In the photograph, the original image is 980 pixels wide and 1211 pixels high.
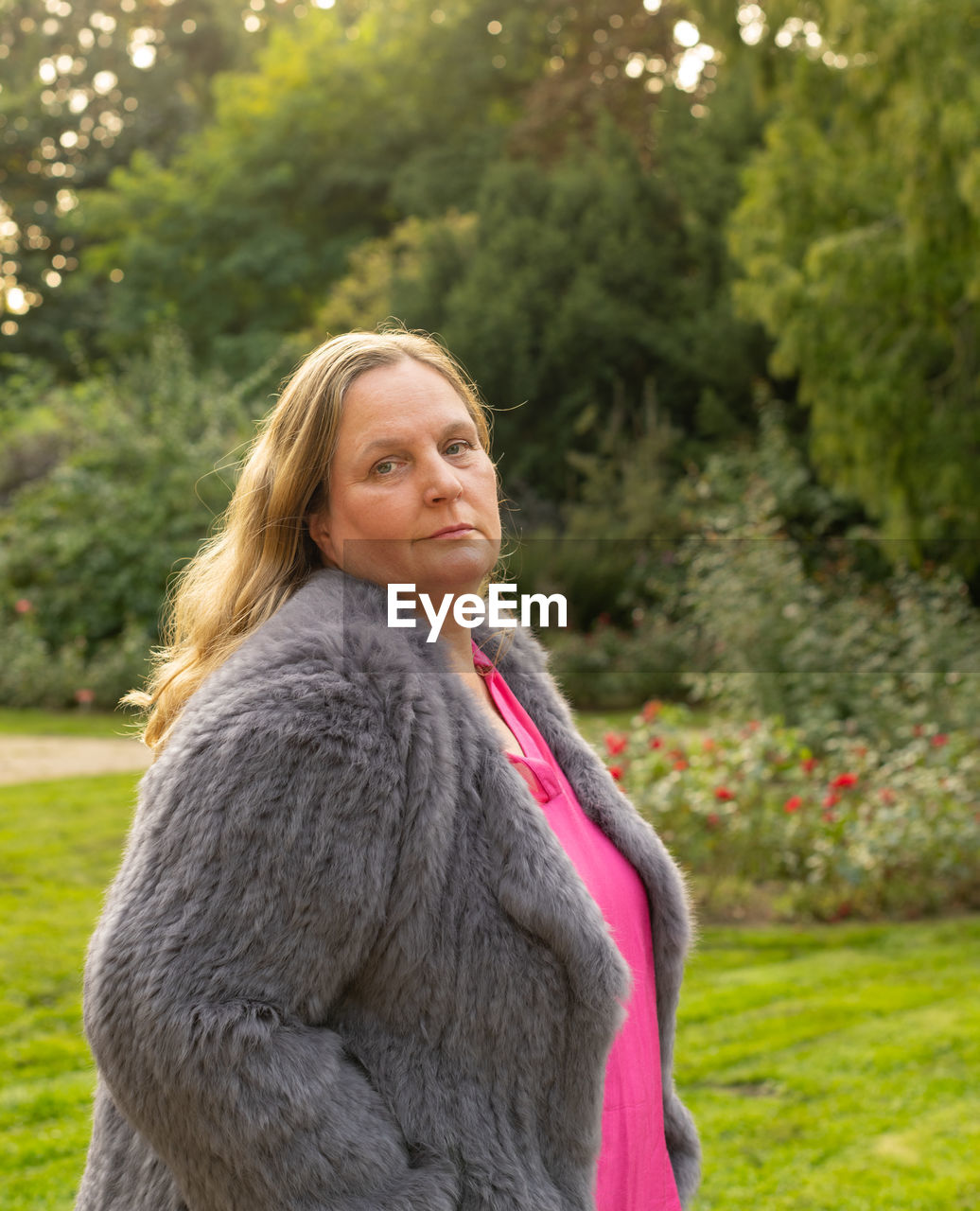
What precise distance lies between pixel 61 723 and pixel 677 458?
27.7 ft

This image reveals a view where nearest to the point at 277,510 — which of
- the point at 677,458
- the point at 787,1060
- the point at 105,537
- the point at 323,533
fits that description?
the point at 323,533

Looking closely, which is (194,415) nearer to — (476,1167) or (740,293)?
(740,293)

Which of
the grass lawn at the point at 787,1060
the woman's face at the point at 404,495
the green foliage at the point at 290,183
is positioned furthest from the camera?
the green foliage at the point at 290,183

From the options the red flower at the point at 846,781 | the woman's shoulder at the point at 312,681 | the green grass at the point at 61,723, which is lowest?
the green grass at the point at 61,723

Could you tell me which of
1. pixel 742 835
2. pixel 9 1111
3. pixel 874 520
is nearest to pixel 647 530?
pixel 874 520

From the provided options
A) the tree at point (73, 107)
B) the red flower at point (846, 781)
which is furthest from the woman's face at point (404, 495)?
the tree at point (73, 107)

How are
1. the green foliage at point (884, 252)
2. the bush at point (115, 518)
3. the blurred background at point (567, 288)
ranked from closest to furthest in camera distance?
the green foliage at point (884, 252), the blurred background at point (567, 288), the bush at point (115, 518)

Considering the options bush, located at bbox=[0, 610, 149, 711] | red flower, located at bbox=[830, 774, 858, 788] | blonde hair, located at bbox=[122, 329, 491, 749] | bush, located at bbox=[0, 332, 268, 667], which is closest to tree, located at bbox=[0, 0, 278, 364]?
bush, located at bbox=[0, 332, 268, 667]

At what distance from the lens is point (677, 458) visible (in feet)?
51.4

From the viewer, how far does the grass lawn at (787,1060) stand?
3.36m

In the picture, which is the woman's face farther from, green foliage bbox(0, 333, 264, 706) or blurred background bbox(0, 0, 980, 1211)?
green foliage bbox(0, 333, 264, 706)

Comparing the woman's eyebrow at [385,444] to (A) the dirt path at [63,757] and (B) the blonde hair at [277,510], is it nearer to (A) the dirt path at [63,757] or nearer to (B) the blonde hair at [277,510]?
(B) the blonde hair at [277,510]

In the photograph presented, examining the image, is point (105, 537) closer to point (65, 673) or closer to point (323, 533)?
point (65, 673)

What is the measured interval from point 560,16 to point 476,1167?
23252mm
